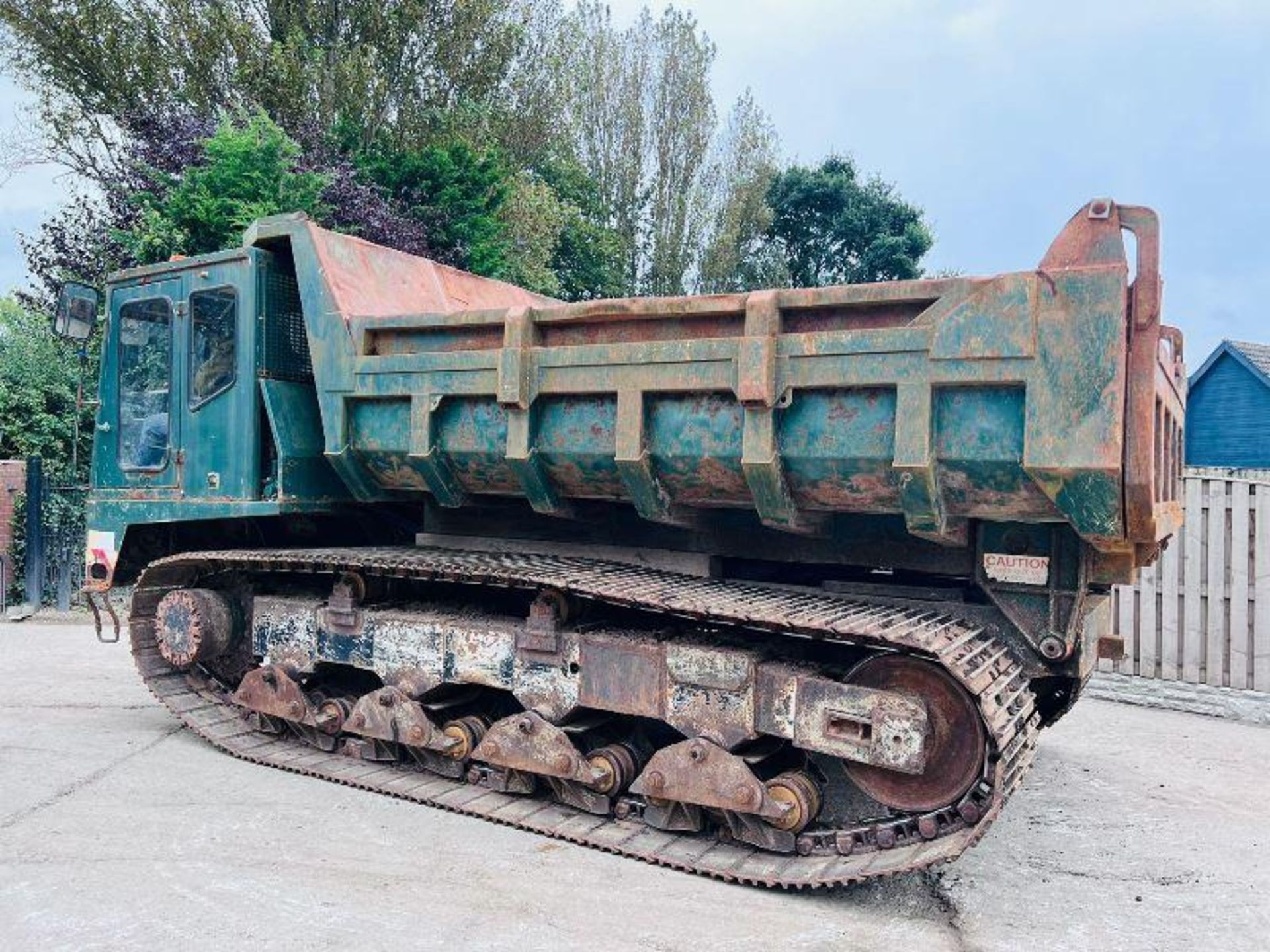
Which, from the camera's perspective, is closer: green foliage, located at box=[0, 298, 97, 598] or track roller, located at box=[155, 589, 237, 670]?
track roller, located at box=[155, 589, 237, 670]

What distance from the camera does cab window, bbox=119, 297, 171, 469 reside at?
19.9ft

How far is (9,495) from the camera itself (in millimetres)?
12539

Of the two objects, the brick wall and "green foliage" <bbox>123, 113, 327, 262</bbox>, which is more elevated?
"green foliage" <bbox>123, 113, 327, 262</bbox>

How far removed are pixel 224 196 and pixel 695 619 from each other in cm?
1077

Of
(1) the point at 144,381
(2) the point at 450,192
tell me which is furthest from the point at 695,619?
(2) the point at 450,192

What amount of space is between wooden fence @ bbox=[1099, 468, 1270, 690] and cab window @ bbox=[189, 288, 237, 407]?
666cm

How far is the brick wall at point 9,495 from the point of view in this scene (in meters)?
12.4

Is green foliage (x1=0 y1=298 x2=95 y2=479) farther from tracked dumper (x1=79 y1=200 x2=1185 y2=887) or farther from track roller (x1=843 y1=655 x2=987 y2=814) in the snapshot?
track roller (x1=843 y1=655 x2=987 y2=814)

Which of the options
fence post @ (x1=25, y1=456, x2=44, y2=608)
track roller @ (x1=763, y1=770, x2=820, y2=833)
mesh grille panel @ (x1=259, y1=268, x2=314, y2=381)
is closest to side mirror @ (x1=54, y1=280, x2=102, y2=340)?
mesh grille panel @ (x1=259, y1=268, x2=314, y2=381)

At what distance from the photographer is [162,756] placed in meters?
5.60

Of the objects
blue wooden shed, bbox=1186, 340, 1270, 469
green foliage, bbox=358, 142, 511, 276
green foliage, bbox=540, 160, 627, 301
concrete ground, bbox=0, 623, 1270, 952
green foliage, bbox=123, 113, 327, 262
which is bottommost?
concrete ground, bbox=0, 623, 1270, 952

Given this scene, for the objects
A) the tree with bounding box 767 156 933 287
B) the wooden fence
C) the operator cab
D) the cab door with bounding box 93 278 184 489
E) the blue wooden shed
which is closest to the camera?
the operator cab

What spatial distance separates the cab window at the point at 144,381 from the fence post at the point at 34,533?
677 cm

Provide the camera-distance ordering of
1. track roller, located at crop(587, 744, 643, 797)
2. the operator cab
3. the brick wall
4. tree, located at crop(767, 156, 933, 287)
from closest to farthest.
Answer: track roller, located at crop(587, 744, 643, 797) < the operator cab < the brick wall < tree, located at crop(767, 156, 933, 287)
